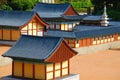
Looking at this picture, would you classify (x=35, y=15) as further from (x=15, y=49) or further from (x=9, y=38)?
(x=15, y=49)

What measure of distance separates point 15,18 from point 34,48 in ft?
66.2

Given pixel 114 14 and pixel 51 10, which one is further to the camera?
pixel 114 14

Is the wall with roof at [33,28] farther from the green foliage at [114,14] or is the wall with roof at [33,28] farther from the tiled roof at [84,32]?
the green foliage at [114,14]

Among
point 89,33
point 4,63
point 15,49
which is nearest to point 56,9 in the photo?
point 89,33

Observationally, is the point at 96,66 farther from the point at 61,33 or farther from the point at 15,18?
the point at 15,18

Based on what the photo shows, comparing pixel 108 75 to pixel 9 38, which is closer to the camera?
pixel 108 75

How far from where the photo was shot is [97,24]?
63.2 meters

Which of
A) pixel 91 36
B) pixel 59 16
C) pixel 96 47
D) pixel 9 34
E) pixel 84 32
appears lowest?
pixel 96 47

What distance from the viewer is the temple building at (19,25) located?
156 ft

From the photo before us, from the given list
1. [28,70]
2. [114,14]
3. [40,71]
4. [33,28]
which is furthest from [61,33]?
[114,14]

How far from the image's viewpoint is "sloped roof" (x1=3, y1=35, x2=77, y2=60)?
28.8m

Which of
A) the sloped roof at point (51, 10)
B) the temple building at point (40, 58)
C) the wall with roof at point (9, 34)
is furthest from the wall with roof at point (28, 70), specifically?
the sloped roof at point (51, 10)

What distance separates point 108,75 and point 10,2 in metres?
43.7

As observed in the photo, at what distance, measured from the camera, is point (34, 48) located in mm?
29625
